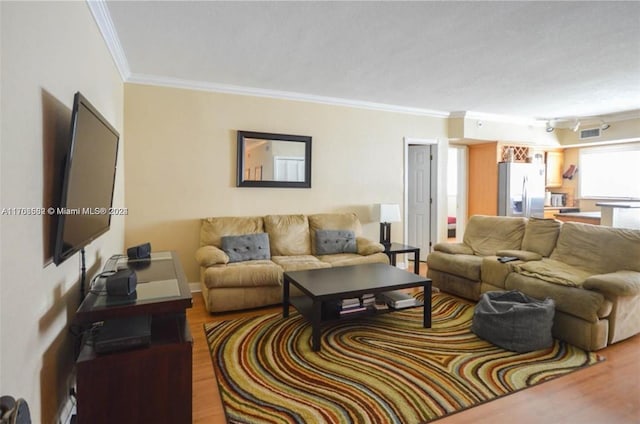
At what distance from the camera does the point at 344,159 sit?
4.94m

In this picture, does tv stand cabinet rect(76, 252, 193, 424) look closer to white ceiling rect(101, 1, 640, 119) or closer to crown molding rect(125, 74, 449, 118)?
white ceiling rect(101, 1, 640, 119)

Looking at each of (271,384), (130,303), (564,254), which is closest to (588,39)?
(564,254)

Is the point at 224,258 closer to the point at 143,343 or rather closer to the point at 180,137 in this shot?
the point at 180,137

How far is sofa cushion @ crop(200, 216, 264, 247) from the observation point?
156 inches

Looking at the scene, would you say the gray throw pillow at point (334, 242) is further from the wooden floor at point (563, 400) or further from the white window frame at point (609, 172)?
the white window frame at point (609, 172)

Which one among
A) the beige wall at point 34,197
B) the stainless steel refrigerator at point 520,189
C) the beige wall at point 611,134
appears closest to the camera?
the beige wall at point 34,197

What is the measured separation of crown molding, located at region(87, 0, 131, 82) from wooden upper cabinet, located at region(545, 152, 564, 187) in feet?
23.2

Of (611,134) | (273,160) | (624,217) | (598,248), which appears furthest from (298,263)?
(611,134)

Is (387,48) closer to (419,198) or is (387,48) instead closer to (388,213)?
(388,213)

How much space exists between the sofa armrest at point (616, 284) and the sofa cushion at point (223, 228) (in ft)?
10.4

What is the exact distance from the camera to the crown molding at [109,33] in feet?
7.69

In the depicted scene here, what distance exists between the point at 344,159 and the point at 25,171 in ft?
12.9

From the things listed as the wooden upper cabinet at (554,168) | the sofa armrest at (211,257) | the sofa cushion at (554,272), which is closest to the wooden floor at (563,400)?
the sofa cushion at (554,272)

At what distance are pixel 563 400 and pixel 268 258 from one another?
2.83 metres
